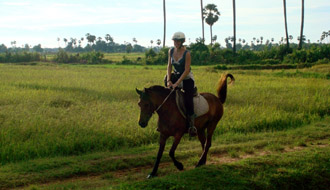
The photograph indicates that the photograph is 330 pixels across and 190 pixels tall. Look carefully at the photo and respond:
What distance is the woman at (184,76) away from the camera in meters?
6.34

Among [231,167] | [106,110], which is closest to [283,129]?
[231,167]

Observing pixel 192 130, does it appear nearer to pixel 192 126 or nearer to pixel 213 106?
pixel 192 126

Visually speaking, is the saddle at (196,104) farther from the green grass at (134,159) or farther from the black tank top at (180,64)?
the green grass at (134,159)

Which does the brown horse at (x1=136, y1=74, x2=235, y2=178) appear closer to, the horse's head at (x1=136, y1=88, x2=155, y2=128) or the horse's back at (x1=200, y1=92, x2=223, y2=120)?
the horse's head at (x1=136, y1=88, x2=155, y2=128)

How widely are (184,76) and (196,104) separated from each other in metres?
0.63

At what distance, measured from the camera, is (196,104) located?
262 inches

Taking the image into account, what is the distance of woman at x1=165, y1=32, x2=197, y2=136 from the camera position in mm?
6336

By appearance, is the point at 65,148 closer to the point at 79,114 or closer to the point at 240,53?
the point at 79,114

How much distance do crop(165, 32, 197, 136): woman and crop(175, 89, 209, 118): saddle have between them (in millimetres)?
80

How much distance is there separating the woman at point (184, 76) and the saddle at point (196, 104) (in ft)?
0.26

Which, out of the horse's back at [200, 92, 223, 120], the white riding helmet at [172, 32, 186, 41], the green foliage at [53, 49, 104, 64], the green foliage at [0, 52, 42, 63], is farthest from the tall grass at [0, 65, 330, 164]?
the green foliage at [0, 52, 42, 63]

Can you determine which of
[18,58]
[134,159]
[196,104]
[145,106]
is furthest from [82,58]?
[145,106]

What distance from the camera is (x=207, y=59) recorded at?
148ft

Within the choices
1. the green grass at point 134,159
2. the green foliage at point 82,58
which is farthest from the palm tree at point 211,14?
the green grass at point 134,159
